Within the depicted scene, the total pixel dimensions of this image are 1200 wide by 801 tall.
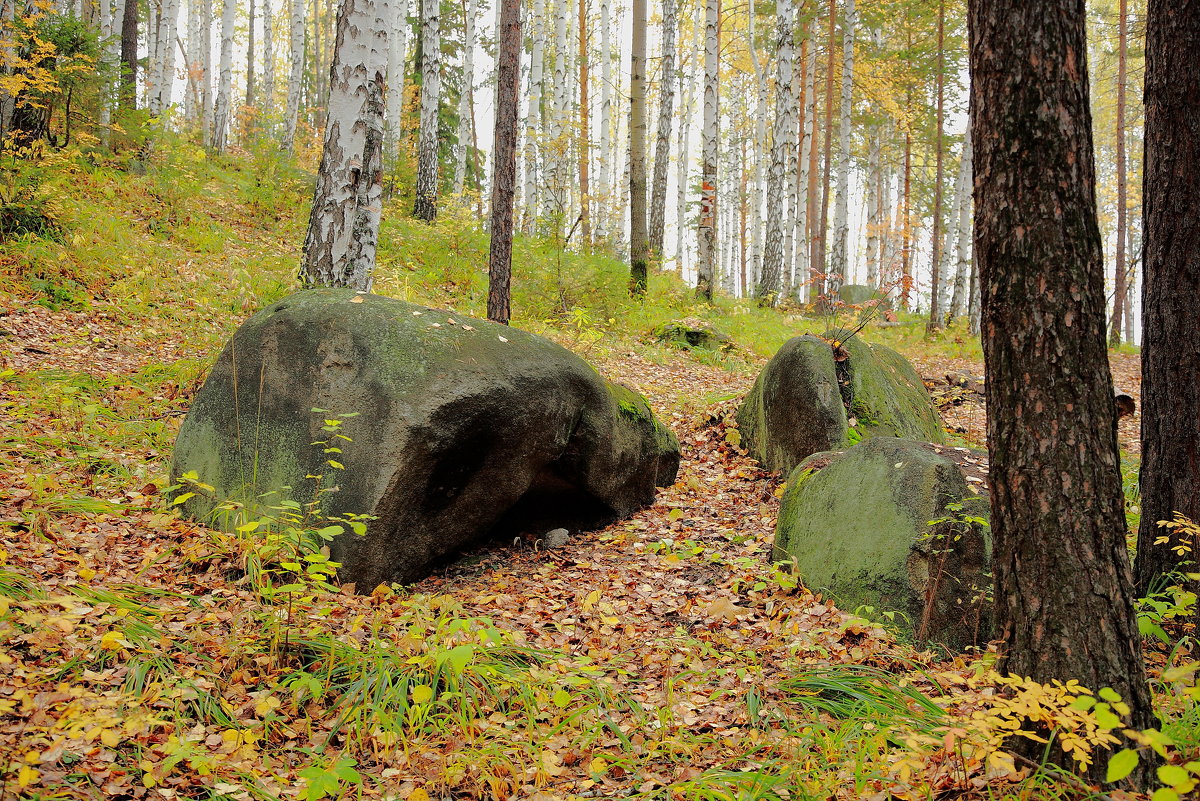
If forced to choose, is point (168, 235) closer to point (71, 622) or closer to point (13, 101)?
point (13, 101)

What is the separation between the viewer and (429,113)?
14.5 metres

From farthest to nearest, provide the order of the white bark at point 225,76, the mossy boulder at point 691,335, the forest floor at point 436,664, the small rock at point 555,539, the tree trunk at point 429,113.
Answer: the white bark at point 225,76
the tree trunk at point 429,113
the mossy boulder at point 691,335
the small rock at point 555,539
the forest floor at point 436,664

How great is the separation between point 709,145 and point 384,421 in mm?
11331

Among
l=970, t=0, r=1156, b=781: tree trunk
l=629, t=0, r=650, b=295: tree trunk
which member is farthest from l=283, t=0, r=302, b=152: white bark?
l=970, t=0, r=1156, b=781: tree trunk

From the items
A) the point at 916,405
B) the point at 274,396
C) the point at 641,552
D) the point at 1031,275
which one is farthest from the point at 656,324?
the point at 1031,275

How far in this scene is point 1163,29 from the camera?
339 cm

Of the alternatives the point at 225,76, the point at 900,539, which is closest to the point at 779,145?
the point at 900,539

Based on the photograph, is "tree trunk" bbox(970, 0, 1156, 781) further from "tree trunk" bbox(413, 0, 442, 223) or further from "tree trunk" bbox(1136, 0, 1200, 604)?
"tree trunk" bbox(413, 0, 442, 223)

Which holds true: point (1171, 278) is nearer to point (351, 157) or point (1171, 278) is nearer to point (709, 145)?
point (351, 157)

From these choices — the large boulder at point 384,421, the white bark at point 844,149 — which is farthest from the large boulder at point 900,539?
the white bark at point 844,149

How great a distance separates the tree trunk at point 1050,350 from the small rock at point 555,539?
11.9ft

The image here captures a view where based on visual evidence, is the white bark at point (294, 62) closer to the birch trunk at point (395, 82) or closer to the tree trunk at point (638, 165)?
the birch trunk at point (395, 82)

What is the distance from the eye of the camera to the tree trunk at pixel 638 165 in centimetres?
1278

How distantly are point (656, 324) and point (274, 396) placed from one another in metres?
8.23
